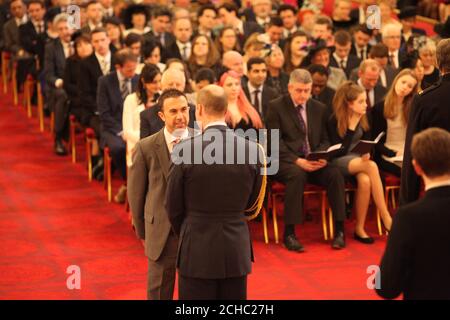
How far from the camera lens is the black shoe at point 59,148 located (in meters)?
10.6

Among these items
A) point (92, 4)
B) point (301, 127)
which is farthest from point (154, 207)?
point (92, 4)

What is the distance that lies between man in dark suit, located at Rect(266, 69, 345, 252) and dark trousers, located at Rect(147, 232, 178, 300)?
7.57 feet

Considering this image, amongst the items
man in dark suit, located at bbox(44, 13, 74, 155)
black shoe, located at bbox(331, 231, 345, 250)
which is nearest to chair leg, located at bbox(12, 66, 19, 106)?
man in dark suit, located at bbox(44, 13, 74, 155)

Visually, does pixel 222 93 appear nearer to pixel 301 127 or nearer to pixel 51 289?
pixel 51 289

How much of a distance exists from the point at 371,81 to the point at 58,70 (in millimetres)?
3820

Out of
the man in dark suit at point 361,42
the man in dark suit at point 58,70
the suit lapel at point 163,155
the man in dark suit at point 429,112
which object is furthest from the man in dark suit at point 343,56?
the suit lapel at point 163,155

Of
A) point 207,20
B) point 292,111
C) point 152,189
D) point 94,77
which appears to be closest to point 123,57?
point 94,77

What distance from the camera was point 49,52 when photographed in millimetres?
10664

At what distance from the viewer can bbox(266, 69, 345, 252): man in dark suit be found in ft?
26.3

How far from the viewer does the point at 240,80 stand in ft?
28.9

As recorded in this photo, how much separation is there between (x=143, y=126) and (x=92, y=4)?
527cm

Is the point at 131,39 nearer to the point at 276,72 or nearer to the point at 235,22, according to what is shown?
the point at 276,72

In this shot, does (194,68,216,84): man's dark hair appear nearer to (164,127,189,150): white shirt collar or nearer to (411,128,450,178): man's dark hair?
(164,127,189,150): white shirt collar

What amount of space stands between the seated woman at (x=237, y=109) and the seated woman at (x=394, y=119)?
1151 millimetres
